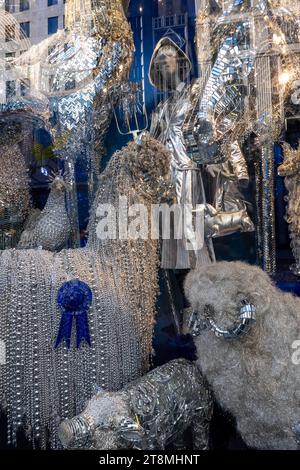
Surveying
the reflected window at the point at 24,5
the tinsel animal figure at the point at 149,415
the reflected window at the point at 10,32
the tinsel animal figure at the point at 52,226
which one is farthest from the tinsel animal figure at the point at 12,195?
the tinsel animal figure at the point at 149,415

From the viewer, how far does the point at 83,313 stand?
4.60ft

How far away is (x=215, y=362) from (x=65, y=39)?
127 cm

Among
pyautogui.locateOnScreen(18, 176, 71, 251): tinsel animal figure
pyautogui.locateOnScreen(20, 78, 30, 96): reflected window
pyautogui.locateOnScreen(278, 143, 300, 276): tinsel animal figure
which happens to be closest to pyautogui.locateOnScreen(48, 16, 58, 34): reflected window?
pyautogui.locateOnScreen(20, 78, 30, 96): reflected window

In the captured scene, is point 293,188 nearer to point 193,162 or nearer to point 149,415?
point 193,162

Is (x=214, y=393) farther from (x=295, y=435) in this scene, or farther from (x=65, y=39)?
(x=65, y=39)

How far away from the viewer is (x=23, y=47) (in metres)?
1.92

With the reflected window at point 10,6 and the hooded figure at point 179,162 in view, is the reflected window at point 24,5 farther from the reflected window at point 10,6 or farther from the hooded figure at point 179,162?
the hooded figure at point 179,162

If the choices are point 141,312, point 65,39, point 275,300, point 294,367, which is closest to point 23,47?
point 65,39

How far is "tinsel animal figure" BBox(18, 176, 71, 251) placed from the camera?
1.80 meters

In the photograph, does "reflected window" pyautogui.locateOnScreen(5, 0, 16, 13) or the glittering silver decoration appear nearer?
Answer: the glittering silver decoration

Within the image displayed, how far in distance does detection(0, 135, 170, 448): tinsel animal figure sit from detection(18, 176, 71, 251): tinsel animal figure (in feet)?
0.95

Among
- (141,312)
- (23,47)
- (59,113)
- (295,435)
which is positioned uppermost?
(23,47)

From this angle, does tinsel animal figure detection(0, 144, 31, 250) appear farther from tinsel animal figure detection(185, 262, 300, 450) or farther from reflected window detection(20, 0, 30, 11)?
tinsel animal figure detection(185, 262, 300, 450)

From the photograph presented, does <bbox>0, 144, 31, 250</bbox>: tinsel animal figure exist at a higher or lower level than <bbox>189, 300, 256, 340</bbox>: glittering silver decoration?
higher
